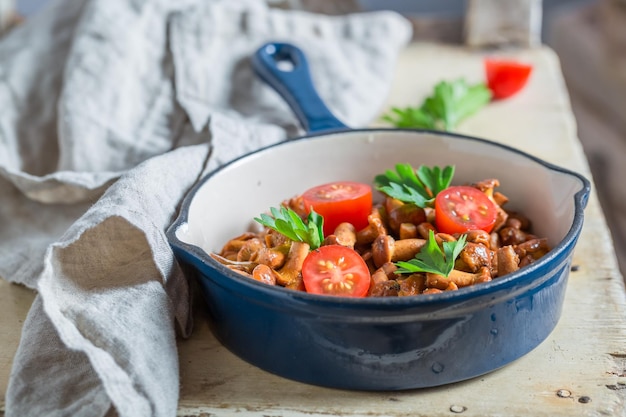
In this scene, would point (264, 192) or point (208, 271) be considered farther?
point (264, 192)

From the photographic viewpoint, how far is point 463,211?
4.00ft

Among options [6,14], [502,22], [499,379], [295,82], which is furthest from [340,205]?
[6,14]

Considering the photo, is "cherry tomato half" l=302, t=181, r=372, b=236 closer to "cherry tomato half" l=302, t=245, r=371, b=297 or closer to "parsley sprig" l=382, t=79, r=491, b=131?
"cherry tomato half" l=302, t=245, r=371, b=297

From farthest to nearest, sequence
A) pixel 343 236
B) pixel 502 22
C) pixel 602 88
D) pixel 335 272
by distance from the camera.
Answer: pixel 602 88 → pixel 502 22 → pixel 343 236 → pixel 335 272

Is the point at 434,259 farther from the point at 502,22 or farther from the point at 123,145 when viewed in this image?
the point at 502,22

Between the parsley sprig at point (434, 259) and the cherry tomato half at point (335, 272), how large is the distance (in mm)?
54

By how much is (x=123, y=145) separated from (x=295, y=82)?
377 mm

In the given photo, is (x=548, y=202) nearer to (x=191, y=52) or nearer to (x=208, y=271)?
(x=208, y=271)

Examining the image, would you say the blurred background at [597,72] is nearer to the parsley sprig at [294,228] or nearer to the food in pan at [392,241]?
the food in pan at [392,241]

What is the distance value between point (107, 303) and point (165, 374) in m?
0.13

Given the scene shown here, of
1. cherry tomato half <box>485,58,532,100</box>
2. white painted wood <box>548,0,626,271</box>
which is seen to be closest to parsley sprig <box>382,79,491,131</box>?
cherry tomato half <box>485,58,532,100</box>

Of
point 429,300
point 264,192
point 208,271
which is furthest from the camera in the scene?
point 264,192

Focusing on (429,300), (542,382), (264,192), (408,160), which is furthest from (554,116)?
(429,300)

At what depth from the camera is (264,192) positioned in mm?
1426
